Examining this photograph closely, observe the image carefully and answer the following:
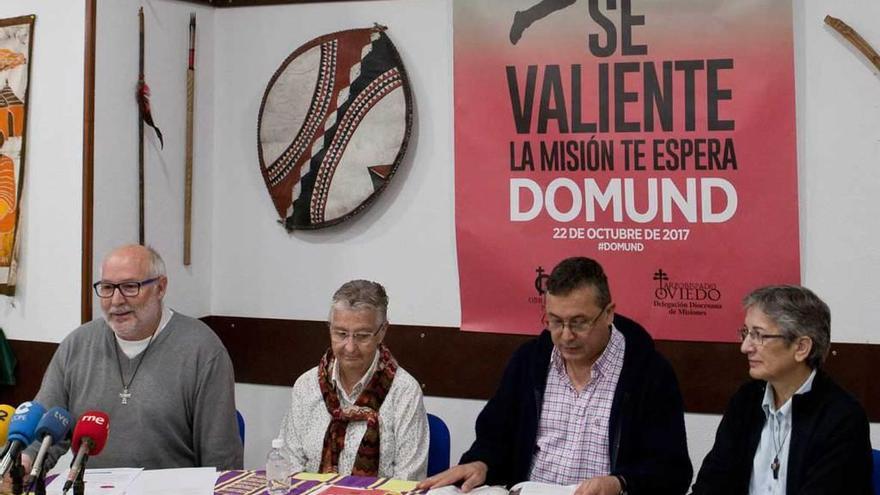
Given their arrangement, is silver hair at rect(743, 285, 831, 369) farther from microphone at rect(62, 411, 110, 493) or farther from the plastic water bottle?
microphone at rect(62, 411, 110, 493)

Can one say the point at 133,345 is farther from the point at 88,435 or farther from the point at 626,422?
the point at 626,422

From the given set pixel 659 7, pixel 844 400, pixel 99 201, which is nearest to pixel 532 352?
pixel 844 400

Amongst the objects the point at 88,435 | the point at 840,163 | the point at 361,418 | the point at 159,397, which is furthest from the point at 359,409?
the point at 840,163

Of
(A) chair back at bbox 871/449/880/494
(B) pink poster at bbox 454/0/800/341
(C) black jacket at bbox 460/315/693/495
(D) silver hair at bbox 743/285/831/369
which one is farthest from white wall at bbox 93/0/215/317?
(A) chair back at bbox 871/449/880/494

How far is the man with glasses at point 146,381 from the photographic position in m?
2.71

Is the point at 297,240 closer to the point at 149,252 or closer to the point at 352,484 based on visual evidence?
the point at 149,252

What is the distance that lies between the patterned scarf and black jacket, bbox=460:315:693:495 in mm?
279

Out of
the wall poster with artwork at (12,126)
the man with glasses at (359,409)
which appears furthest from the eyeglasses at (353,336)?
the wall poster with artwork at (12,126)

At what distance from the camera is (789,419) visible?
2369mm

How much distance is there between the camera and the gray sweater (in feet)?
8.88

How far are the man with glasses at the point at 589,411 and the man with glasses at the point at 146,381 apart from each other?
0.76 metres

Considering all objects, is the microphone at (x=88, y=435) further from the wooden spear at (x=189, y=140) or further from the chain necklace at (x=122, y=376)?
the wooden spear at (x=189, y=140)

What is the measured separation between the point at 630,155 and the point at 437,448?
4.24 feet

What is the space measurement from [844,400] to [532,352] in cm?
87
